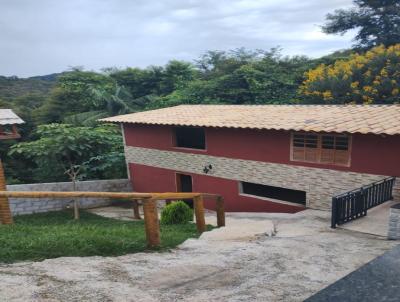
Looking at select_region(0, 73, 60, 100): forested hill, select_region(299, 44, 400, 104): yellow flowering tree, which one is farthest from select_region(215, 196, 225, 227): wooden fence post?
select_region(0, 73, 60, 100): forested hill

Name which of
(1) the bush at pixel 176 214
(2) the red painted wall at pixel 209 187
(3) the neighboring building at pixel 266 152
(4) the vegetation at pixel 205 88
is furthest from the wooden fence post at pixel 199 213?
(4) the vegetation at pixel 205 88

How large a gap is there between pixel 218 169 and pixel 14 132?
7.93 meters

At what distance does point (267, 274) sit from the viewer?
4.80 m

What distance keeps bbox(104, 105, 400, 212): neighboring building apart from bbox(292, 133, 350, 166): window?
30mm

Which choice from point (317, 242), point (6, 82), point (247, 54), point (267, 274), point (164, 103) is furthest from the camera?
point (6, 82)

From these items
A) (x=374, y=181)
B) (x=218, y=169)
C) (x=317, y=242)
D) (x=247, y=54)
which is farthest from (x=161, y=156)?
(x=247, y=54)

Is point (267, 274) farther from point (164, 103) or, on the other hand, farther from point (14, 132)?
point (164, 103)

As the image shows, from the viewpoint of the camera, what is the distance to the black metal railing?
8.77 metres

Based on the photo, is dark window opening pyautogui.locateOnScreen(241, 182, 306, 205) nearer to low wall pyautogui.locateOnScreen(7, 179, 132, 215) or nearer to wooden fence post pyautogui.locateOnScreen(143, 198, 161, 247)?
low wall pyautogui.locateOnScreen(7, 179, 132, 215)

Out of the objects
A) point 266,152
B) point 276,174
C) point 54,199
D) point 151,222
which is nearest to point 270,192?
point 276,174

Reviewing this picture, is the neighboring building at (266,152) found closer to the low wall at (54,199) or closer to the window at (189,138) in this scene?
the window at (189,138)

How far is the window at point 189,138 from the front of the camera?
53.7 feet

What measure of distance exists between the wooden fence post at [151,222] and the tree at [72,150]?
911cm

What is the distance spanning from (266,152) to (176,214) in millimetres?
4219
